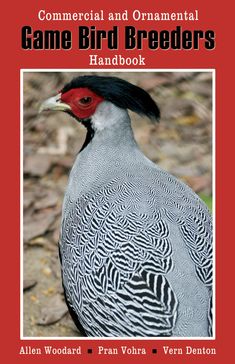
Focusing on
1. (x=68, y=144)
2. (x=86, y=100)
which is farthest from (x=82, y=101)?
(x=68, y=144)

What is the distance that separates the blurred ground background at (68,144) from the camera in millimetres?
5645

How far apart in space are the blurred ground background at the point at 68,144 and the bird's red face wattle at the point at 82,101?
1.69 metres

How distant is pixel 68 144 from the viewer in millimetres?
6664

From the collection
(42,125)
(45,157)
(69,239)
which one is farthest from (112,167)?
(42,125)

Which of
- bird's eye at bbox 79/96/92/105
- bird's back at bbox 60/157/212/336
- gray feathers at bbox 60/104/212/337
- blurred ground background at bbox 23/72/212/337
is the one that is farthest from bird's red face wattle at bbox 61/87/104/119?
blurred ground background at bbox 23/72/212/337

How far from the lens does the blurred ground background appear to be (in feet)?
18.5

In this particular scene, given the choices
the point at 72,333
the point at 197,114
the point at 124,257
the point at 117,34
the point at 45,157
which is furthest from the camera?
the point at 197,114

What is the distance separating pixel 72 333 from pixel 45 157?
2206 mm

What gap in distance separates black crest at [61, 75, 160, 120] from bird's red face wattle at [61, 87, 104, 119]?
0.11 ft

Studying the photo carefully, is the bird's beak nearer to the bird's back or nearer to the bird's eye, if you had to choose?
the bird's eye

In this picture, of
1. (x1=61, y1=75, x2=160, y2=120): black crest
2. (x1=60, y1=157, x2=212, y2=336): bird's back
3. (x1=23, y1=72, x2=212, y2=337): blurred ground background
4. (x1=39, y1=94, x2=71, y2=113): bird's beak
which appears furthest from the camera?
(x1=23, y1=72, x2=212, y2=337): blurred ground background

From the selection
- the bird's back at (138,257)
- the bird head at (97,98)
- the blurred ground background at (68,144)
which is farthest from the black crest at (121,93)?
the blurred ground background at (68,144)

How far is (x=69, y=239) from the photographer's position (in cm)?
386

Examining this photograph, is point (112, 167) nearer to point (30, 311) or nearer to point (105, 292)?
point (105, 292)
